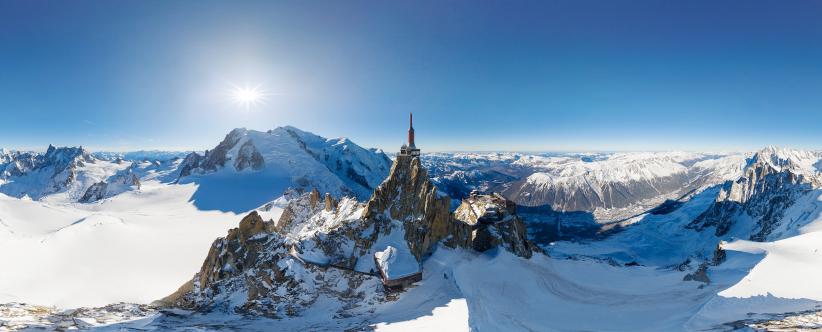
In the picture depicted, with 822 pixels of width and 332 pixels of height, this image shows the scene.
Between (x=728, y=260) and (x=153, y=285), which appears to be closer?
(x=153, y=285)

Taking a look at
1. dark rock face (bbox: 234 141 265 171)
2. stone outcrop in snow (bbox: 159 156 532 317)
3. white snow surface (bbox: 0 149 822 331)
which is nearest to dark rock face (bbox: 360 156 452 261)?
stone outcrop in snow (bbox: 159 156 532 317)

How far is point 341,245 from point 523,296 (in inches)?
909

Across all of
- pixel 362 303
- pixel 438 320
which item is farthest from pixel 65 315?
pixel 438 320

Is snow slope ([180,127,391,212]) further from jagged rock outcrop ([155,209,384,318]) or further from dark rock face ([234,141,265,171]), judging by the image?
jagged rock outcrop ([155,209,384,318])

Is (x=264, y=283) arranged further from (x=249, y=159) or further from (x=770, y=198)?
(x=770, y=198)

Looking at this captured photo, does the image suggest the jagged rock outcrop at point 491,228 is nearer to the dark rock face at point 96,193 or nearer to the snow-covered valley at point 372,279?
the snow-covered valley at point 372,279

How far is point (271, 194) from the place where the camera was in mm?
146625

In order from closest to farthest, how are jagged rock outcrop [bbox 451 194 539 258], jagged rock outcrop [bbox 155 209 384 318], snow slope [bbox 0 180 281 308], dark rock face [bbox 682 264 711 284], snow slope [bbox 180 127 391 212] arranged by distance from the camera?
jagged rock outcrop [bbox 155 209 384 318] < snow slope [bbox 0 180 281 308] < dark rock face [bbox 682 264 711 284] < jagged rock outcrop [bbox 451 194 539 258] < snow slope [bbox 180 127 391 212]

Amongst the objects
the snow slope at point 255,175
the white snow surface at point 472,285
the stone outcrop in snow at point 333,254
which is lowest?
the white snow surface at point 472,285

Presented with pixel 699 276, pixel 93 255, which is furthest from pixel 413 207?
pixel 93 255

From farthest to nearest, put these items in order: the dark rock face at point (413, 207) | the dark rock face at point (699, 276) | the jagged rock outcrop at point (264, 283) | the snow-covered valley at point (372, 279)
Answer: the dark rock face at point (699, 276)
the dark rock face at point (413, 207)
the jagged rock outcrop at point (264, 283)
the snow-covered valley at point (372, 279)

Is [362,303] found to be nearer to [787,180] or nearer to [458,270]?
[458,270]

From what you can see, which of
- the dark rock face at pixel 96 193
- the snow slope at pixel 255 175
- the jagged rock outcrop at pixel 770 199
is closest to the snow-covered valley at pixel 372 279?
the snow slope at pixel 255 175

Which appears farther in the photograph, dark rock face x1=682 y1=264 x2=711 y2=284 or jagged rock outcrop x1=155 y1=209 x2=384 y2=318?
dark rock face x1=682 y1=264 x2=711 y2=284
